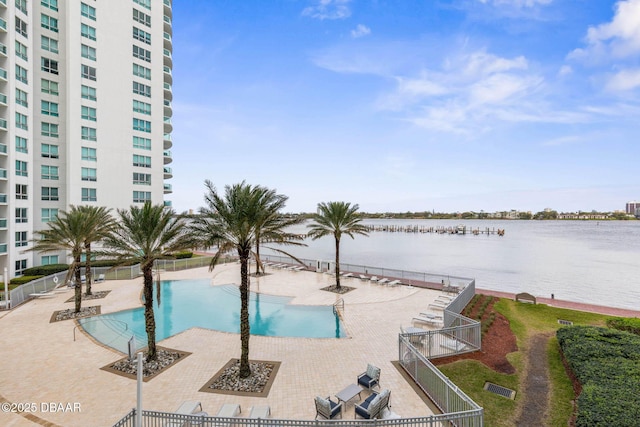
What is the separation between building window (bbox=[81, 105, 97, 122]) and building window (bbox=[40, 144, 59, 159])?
5154 millimetres

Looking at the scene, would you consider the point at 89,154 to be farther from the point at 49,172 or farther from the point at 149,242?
the point at 149,242

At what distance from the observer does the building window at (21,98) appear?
32666 millimetres

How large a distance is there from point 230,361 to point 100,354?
21.3ft

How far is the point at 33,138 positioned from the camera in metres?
36.4

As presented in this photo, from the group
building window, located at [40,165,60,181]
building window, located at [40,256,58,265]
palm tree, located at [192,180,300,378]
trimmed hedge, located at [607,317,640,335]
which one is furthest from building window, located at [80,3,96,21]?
trimmed hedge, located at [607,317,640,335]

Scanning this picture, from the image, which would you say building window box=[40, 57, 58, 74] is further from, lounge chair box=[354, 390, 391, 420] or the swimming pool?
lounge chair box=[354, 390, 391, 420]

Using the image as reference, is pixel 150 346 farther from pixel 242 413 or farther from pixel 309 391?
pixel 309 391

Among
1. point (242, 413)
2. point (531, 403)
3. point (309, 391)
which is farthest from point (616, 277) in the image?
point (242, 413)

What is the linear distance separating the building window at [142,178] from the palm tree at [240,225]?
37.6 m

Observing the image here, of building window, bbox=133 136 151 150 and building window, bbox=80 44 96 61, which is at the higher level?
building window, bbox=80 44 96 61

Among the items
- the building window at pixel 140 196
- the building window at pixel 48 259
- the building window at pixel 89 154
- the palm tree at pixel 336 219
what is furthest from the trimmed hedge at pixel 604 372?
the building window at pixel 89 154

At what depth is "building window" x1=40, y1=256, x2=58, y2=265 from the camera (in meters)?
35.8

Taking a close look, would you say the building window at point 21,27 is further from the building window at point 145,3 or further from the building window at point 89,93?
the building window at point 145,3

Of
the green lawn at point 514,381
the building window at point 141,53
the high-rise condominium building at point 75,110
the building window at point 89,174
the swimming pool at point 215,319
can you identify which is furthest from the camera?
the building window at point 141,53
